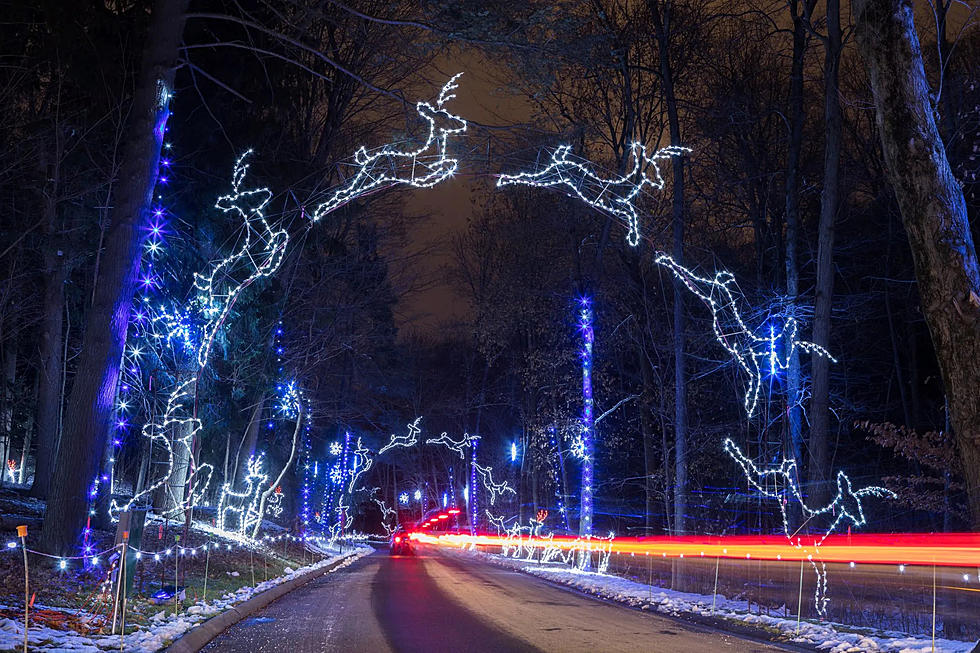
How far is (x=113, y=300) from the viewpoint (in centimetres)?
1221

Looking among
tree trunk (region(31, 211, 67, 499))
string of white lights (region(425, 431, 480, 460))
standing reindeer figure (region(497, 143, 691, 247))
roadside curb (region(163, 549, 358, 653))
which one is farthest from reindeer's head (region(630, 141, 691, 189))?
string of white lights (region(425, 431, 480, 460))

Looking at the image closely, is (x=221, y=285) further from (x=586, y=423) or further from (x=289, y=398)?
(x=586, y=423)

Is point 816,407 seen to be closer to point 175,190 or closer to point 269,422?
point 175,190

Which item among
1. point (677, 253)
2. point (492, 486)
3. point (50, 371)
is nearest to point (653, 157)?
point (677, 253)

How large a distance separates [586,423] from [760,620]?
13.3 metres

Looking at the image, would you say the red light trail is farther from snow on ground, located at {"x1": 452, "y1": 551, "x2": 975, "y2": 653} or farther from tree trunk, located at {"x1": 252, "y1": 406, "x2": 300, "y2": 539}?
tree trunk, located at {"x1": 252, "y1": 406, "x2": 300, "y2": 539}

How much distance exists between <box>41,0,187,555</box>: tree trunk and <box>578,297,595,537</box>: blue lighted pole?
15.0 metres

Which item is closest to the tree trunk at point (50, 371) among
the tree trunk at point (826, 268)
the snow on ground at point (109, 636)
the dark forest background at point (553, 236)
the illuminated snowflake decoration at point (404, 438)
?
the dark forest background at point (553, 236)

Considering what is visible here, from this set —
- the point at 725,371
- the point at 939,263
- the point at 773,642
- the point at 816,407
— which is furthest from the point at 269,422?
the point at 939,263

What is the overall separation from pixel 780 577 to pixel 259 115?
15362 millimetres

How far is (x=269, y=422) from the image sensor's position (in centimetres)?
2952

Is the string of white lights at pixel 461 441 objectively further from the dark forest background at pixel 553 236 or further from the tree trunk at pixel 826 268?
the tree trunk at pixel 826 268

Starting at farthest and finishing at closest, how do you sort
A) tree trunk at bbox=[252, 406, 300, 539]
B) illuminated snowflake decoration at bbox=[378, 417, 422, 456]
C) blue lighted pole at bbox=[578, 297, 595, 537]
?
1. illuminated snowflake decoration at bbox=[378, 417, 422, 456]
2. blue lighted pole at bbox=[578, 297, 595, 537]
3. tree trunk at bbox=[252, 406, 300, 539]

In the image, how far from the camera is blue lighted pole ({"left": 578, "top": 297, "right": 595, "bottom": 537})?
79.6 ft
